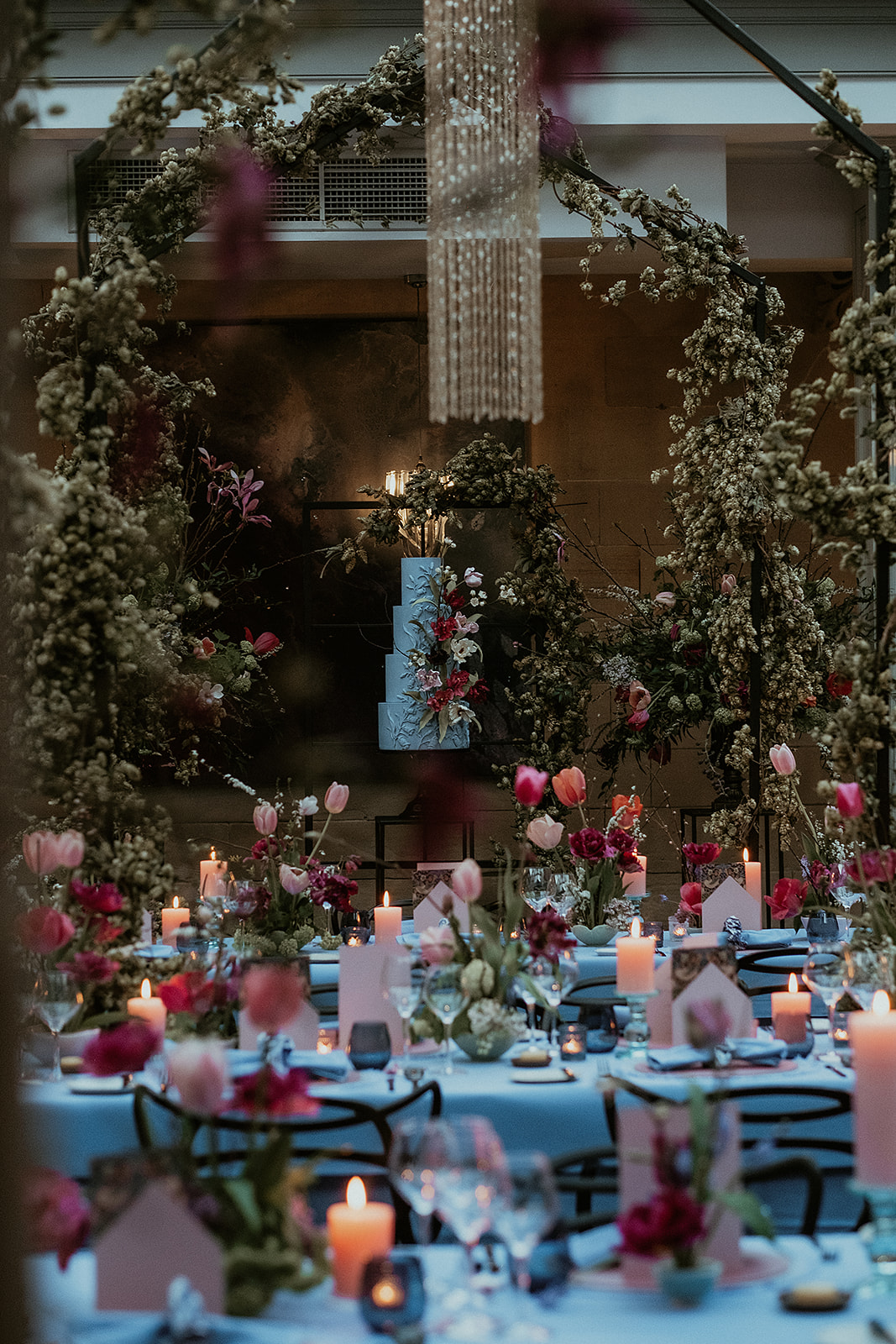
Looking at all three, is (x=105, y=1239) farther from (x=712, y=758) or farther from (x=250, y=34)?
(x=712, y=758)

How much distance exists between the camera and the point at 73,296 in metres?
3.43

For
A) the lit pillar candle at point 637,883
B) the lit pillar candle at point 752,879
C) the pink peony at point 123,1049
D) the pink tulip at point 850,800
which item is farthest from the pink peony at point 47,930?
the lit pillar candle at point 752,879

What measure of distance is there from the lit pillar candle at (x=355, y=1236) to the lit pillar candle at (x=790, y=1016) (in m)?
1.68

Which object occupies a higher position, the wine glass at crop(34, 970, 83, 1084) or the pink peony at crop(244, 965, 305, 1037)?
the pink peony at crop(244, 965, 305, 1037)

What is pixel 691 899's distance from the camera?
4.41m

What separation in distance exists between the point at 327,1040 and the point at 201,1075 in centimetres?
188

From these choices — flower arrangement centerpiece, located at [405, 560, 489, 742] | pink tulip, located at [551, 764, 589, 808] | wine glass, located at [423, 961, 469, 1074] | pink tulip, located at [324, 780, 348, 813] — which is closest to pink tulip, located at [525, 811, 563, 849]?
pink tulip, located at [551, 764, 589, 808]

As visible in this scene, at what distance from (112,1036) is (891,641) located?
7.95ft

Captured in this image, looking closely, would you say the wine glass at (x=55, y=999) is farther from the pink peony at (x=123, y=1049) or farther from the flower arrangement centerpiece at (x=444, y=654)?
the flower arrangement centerpiece at (x=444, y=654)

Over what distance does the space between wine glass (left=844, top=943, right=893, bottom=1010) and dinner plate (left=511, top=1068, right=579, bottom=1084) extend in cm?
60

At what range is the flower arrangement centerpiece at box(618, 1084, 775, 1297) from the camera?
5.20 feet

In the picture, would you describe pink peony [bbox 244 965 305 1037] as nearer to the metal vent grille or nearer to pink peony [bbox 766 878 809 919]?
pink peony [bbox 766 878 809 919]

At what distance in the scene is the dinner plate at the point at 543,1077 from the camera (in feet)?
9.56

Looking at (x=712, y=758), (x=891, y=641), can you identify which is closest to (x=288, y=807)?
(x=712, y=758)
